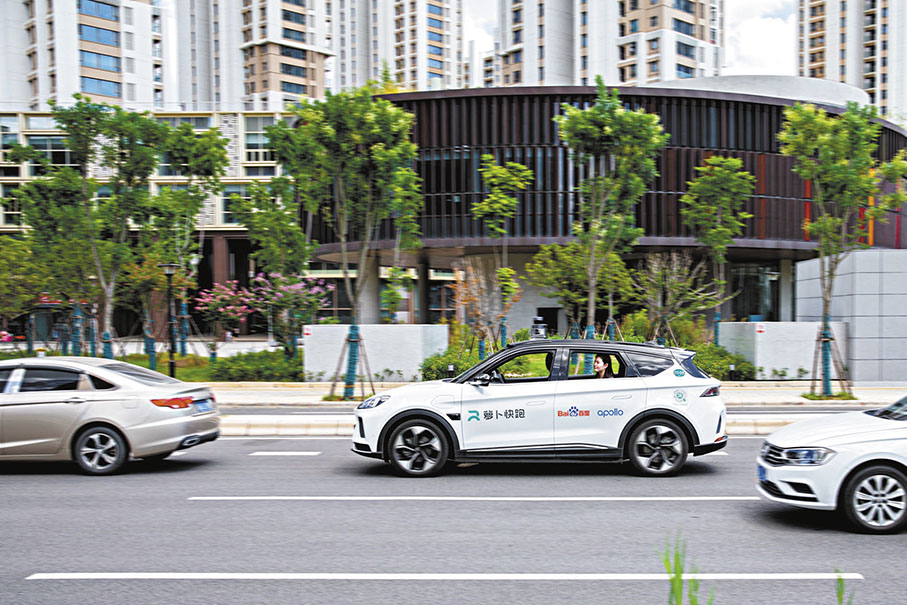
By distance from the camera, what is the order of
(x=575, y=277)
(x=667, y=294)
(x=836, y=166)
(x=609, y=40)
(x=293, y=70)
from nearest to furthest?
(x=836, y=166), (x=667, y=294), (x=575, y=277), (x=609, y=40), (x=293, y=70)

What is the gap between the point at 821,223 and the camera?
18844 millimetres

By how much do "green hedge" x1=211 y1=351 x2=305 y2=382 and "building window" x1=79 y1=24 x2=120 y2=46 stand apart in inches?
2361

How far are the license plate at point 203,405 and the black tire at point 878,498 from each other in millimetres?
7995

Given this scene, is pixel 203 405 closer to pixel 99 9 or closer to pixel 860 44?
pixel 99 9

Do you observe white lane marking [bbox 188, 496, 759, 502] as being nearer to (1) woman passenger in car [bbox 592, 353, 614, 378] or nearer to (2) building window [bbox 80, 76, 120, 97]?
(1) woman passenger in car [bbox 592, 353, 614, 378]

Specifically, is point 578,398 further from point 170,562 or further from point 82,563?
point 82,563

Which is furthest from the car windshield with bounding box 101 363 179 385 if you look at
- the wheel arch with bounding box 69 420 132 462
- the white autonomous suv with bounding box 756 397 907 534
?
the white autonomous suv with bounding box 756 397 907 534

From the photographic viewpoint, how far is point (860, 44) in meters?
102

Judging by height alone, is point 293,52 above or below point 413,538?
above

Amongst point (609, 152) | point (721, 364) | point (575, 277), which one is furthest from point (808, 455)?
point (575, 277)

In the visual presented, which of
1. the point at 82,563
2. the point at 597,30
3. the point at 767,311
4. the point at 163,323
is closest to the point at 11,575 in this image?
the point at 82,563

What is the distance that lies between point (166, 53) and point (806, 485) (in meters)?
86.5

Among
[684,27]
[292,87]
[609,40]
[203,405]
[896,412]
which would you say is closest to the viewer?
[896,412]

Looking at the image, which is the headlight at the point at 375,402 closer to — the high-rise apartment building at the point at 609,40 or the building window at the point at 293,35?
the high-rise apartment building at the point at 609,40
